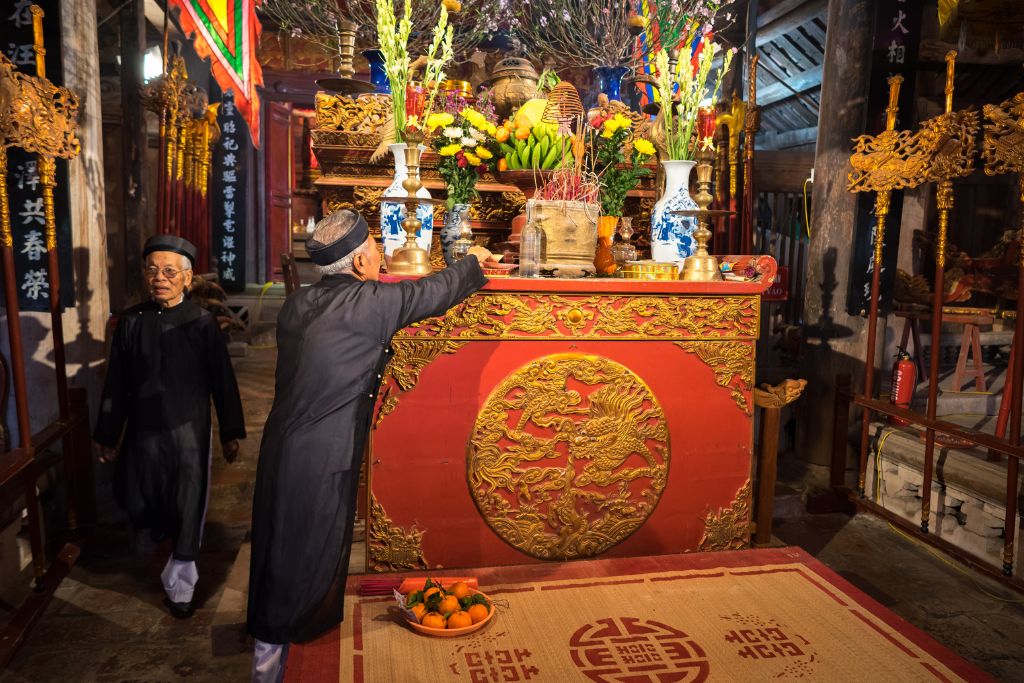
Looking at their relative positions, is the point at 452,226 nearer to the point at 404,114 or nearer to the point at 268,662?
the point at 404,114

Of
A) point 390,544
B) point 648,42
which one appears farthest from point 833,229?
point 390,544

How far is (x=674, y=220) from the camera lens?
3506 mm

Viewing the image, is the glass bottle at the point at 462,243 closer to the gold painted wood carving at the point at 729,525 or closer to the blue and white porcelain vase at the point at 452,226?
the blue and white porcelain vase at the point at 452,226

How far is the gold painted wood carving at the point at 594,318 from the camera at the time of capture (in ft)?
10.2

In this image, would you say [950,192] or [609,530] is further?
[950,192]

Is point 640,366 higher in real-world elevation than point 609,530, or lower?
Answer: higher

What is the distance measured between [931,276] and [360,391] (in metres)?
6.23

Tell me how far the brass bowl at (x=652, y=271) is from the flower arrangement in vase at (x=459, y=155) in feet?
2.66

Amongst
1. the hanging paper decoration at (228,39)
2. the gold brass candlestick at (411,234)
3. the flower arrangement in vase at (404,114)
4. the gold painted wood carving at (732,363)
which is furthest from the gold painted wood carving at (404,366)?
the hanging paper decoration at (228,39)

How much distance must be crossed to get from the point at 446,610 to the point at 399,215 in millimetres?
1690

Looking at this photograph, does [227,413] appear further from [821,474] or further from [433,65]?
[821,474]

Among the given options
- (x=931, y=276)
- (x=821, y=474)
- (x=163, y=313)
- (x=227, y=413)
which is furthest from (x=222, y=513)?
(x=931, y=276)

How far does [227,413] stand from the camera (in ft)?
12.5

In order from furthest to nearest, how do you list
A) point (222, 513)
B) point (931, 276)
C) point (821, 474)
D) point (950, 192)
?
point (931, 276), point (821, 474), point (222, 513), point (950, 192)
